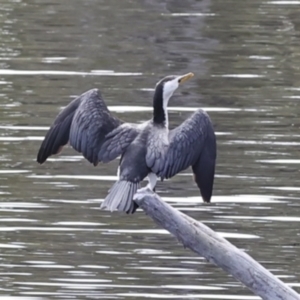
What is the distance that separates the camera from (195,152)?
8344mm

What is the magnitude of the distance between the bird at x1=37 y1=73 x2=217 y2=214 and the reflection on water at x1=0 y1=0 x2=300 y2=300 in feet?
3.80

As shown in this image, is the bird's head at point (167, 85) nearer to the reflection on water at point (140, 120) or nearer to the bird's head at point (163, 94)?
the bird's head at point (163, 94)

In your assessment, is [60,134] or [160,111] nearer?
[160,111]

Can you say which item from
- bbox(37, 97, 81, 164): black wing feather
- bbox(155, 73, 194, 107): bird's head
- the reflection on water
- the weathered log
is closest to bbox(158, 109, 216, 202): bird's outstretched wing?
bbox(155, 73, 194, 107): bird's head

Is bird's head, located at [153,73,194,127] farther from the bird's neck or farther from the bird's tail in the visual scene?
the bird's tail

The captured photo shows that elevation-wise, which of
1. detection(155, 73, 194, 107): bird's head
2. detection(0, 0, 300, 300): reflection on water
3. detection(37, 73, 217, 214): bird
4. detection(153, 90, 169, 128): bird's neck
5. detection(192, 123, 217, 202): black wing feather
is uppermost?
detection(155, 73, 194, 107): bird's head

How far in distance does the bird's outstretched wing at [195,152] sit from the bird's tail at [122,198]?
0.28m

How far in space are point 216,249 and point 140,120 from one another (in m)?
7.90

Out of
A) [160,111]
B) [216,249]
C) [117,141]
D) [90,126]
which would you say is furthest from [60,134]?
[216,249]

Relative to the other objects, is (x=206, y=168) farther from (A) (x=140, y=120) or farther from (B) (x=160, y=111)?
(A) (x=140, y=120)

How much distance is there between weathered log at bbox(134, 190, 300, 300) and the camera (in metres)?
6.30

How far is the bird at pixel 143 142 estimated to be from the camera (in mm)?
8070

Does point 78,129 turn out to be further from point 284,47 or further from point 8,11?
point 8,11

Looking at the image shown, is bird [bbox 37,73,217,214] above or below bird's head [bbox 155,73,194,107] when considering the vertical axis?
below
